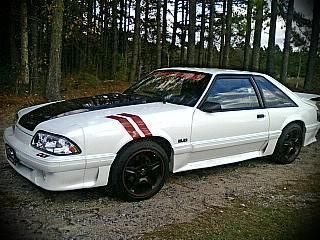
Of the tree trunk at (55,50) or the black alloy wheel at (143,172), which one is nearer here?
the black alloy wheel at (143,172)

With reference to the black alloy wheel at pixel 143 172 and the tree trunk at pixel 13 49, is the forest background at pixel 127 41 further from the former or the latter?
the black alloy wheel at pixel 143 172

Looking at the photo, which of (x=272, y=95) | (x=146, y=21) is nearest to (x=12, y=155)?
(x=272, y=95)

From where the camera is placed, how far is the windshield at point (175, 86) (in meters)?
4.46

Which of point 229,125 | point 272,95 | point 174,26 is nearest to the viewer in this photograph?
point 229,125

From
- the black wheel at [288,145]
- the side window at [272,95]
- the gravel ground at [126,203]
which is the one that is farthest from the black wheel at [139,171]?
the black wheel at [288,145]

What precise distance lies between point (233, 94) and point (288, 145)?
52.3 inches

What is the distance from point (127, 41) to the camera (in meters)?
27.2

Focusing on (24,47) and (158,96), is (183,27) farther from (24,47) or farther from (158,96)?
(158,96)

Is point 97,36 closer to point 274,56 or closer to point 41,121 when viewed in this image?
point 274,56

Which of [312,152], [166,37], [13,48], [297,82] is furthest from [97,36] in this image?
[312,152]

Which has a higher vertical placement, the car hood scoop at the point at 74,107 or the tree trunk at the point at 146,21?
the tree trunk at the point at 146,21

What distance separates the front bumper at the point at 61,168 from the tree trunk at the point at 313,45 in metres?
2.14

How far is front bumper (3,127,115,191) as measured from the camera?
10.8 feet

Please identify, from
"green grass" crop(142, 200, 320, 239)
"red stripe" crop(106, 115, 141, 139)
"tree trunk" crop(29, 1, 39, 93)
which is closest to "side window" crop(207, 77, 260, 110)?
"red stripe" crop(106, 115, 141, 139)
